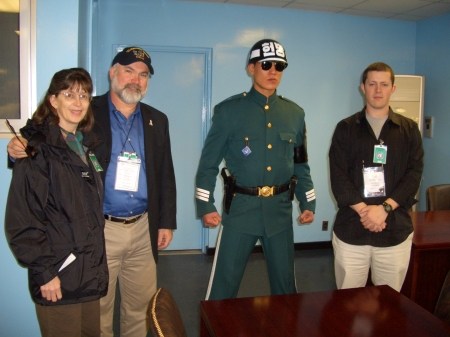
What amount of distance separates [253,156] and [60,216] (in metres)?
1.05

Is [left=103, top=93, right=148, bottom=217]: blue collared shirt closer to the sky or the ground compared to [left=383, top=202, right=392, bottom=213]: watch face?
closer to the sky

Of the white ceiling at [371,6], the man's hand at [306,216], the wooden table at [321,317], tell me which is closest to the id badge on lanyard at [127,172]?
the wooden table at [321,317]

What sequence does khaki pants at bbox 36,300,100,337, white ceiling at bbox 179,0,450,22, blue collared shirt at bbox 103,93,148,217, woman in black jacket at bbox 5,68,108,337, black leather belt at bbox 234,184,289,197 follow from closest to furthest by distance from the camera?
woman in black jacket at bbox 5,68,108,337 < khaki pants at bbox 36,300,100,337 < blue collared shirt at bbox 103,93,148,217 < black leather belt at bbox 234,184,289,197 < white ceiling at bbox 179,0,450,22

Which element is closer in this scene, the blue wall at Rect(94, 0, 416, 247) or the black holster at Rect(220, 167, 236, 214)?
the black holster at Rect(220, 167, 236, 214)

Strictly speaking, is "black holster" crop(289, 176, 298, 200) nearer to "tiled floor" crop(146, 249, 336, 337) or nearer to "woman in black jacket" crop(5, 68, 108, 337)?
"woman in black jacket" crop(5, 68, 108, 337)

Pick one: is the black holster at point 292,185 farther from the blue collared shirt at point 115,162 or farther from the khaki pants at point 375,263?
the blue collared shirt at point 115,162

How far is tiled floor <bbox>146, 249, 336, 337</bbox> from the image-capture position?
3.12 m

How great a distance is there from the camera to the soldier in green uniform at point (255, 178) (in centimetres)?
208

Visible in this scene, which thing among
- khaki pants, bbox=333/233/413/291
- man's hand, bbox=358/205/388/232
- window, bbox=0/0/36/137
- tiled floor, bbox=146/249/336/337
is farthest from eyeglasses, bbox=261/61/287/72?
tiled floor, bbox=146/249/336/337

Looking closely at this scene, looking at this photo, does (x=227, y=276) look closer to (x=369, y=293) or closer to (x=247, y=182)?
(x=247, y=182)

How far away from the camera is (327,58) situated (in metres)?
4.29

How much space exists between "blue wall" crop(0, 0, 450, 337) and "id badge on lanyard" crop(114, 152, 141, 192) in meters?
2.12

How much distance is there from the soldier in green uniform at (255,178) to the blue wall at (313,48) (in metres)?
2.01

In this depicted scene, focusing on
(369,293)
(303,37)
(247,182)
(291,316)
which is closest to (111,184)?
(247,182)
